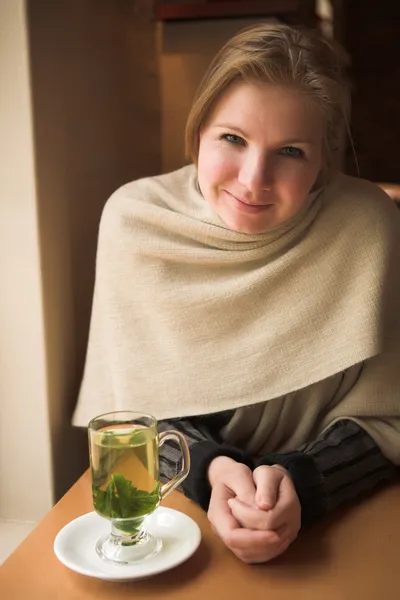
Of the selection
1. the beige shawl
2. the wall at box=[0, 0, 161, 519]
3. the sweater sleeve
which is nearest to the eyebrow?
the beige shawl

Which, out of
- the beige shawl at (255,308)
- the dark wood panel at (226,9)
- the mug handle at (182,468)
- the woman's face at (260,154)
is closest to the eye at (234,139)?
the woman's face at (260,154)

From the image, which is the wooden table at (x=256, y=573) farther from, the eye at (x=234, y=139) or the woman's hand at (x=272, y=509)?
the eye at (x=234, y=139)

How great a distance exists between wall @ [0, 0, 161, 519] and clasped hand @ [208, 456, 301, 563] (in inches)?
11.7

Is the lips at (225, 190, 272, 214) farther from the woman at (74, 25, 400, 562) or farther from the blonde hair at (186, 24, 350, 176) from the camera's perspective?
the blonde hair at (186, 24, 350, 176)

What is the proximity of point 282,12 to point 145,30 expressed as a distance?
251 mm

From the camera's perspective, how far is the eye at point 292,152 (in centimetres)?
87

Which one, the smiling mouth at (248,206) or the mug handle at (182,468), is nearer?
the mug handle at (182,468)

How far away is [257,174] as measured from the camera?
33.1 inches

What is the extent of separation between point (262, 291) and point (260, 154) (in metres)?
0.18

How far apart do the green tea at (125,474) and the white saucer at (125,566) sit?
4 cm

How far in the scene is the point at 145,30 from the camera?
1.29 m

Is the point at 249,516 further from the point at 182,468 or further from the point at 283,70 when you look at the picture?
the point at 283,70

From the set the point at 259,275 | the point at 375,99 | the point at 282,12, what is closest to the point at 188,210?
the point at 259,275

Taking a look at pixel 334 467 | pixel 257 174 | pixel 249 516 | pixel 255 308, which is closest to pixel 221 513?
pixel 249 516
